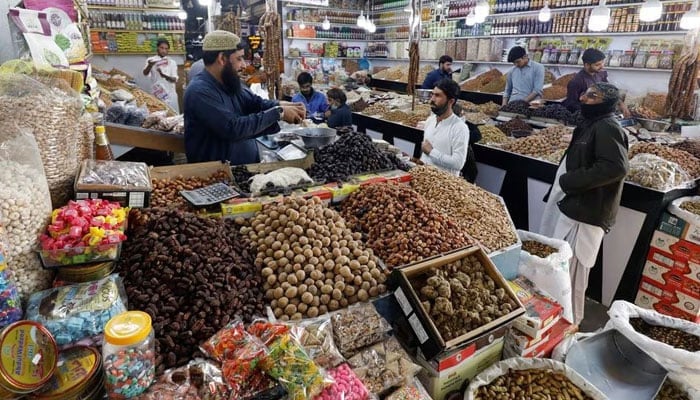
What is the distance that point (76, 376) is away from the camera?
1123 millimetres

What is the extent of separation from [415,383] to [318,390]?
0.40 metres

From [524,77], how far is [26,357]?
6975mm

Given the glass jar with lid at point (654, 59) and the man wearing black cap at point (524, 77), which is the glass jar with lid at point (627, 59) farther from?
the man wearing black cap at point (524, 77)

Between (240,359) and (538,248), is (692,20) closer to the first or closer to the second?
(538,248)

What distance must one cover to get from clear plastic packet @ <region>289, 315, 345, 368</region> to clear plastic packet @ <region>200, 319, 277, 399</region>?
15 centimetres

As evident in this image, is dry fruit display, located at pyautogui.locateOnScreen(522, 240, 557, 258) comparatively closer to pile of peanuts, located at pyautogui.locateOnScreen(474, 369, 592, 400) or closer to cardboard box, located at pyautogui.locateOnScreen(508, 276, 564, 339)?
cardboard box, located at pyautogui.locateOnScreen(508, 276, 564, 339)

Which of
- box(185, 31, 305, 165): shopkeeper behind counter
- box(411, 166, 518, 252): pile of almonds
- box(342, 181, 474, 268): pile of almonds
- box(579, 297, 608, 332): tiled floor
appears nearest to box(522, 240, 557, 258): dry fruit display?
box(411, 166, 518, 252): pile of almonds

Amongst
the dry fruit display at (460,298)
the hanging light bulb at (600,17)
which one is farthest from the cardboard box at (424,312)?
the hanging light bulb at (600,17)

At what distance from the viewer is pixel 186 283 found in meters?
1.51

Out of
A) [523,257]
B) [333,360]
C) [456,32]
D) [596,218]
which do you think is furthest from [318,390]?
[456,32]

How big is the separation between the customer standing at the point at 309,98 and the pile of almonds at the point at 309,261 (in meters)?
A: 3.87

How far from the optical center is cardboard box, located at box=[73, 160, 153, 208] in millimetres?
1603

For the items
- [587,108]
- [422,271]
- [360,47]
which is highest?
[360,47]

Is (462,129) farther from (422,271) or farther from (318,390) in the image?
(318,390)
